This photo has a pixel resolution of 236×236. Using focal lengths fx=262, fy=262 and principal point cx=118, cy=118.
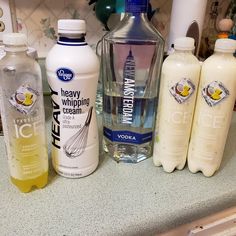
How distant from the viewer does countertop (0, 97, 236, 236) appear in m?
0.38

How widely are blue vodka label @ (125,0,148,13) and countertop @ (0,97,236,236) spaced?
30 cm

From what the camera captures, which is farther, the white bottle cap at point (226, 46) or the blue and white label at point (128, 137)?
the blue and white label at point (128, 137)

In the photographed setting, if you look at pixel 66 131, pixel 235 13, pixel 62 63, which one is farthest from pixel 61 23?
pixel 235 13

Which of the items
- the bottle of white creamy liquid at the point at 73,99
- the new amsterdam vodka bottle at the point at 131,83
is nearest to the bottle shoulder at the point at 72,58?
the bottle of white creamy liquid at the point at 73,99

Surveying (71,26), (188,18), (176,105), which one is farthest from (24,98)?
(188,18)

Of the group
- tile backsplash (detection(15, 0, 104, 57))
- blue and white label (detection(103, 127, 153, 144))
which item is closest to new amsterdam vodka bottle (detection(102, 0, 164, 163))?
blue and white label (detection(103, 127, 153, 144))

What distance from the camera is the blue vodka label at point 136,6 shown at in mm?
465

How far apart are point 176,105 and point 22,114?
0.25m

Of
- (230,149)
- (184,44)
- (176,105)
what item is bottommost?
(230,149)

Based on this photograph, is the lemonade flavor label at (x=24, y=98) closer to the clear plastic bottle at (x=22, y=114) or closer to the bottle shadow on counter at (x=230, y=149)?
the clear plastic bottle at (x=22, y=114)

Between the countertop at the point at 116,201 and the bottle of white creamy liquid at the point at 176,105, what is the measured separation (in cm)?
4

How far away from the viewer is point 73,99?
43cm

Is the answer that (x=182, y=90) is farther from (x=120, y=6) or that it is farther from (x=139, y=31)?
(x=120, y=6)

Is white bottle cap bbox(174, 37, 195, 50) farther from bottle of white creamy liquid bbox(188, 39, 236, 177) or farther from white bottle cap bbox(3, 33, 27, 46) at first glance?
white bottle cap bbox(3, 33, 27, 46)
